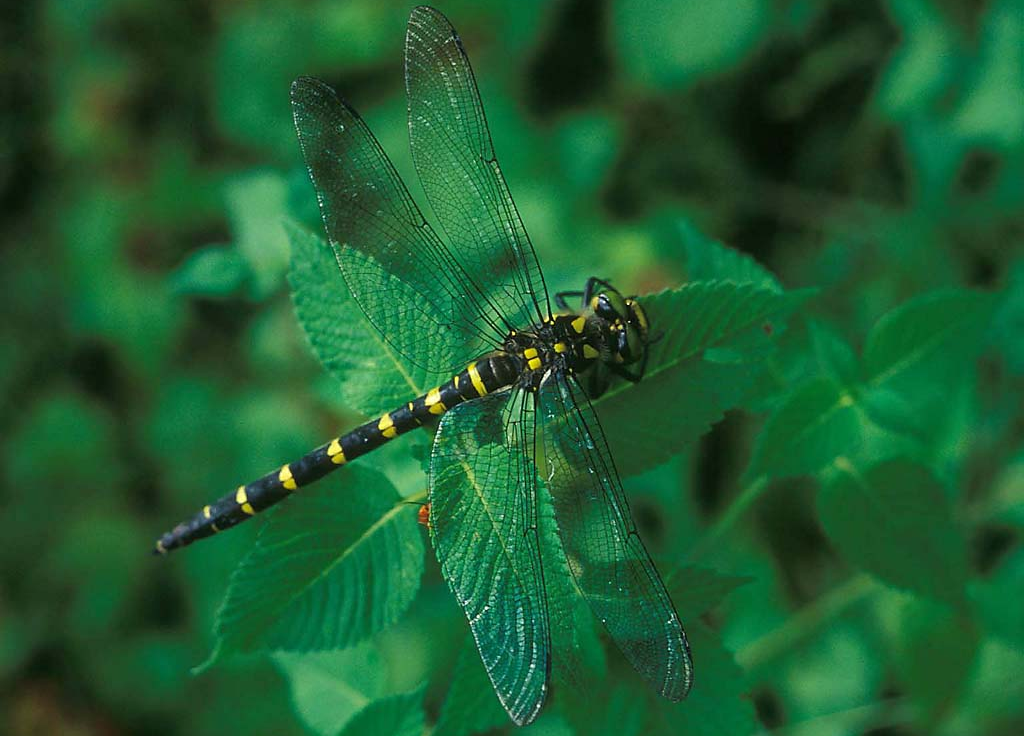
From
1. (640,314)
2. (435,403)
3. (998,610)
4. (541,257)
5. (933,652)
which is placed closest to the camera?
(640,314)

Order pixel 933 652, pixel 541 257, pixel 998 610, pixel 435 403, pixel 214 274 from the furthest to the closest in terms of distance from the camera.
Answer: pixel 541 257, pixel 933 652, pixel 998 610, pixel 214 274, pixel 435 403

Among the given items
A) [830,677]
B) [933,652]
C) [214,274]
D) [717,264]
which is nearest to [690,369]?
[717,264]

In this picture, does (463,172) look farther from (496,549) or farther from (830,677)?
(830,677)

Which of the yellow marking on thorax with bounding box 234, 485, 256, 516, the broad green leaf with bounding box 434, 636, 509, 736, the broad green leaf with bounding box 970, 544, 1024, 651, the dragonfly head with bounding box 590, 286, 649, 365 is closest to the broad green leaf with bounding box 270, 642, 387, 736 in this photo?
the yellow marking on thorax with bounding box 234, 485, 256, 516

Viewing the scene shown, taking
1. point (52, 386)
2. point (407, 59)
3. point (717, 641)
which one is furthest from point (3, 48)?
point (717, 641)

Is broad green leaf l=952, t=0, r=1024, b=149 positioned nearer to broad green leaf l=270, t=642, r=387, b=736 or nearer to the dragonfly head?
the dragonfly head

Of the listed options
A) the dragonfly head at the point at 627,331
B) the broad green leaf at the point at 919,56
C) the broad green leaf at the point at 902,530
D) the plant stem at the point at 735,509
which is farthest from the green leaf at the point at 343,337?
the broad green leaf at the point at 919,56
